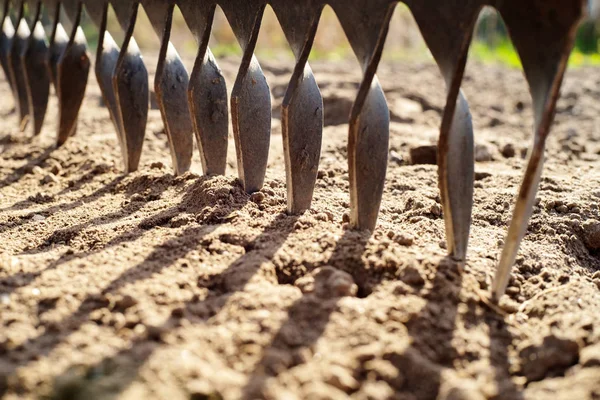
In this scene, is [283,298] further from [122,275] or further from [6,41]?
[6,41]

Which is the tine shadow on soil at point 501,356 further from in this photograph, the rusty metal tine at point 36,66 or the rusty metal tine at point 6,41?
the rusty metal tine at point 6,41

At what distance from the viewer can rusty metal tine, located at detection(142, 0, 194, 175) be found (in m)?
2.79

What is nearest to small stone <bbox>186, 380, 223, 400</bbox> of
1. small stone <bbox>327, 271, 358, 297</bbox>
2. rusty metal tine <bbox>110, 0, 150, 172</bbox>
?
small stone <bbox>327, 271, 358, 297</bbox>

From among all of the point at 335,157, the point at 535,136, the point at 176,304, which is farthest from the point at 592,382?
the point at 335,157

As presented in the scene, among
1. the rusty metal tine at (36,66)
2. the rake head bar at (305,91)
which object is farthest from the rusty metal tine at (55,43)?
the rusty metal tine at (36,66)

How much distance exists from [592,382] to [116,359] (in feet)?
3.40

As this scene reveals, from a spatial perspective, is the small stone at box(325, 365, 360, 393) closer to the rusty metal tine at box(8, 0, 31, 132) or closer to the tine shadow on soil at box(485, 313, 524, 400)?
the tine shadow on soil at box(485, 313, 524, 400)

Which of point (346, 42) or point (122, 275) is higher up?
point (346, 42)

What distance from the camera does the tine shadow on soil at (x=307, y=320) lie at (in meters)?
1.41

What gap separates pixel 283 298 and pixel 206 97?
4.15 feet

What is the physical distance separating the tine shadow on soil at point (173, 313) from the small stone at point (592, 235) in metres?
1.10

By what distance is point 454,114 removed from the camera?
1.87 metres

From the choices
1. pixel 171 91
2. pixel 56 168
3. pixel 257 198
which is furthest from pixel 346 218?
pixel 56 168

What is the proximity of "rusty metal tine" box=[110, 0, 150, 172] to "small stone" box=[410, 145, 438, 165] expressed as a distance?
1.37 m
